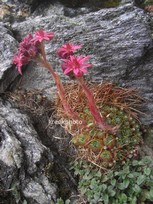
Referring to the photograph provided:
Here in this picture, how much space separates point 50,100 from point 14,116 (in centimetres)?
54

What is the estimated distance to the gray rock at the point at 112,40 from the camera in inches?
130

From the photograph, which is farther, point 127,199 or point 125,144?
point 125,144

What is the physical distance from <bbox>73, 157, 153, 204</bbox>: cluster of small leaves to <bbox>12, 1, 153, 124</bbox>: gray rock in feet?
2.17

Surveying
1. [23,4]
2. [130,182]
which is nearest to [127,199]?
Answer: [130,182]

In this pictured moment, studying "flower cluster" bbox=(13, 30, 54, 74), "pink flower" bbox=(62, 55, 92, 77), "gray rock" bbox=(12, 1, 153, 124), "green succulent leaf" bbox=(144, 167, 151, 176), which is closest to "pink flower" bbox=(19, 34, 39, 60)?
"flower cluster" bbox=(13, 30, 54, 74)

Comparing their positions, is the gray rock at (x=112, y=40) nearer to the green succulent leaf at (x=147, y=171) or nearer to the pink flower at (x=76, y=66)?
the green succulent leaf at (x=147, y=171)

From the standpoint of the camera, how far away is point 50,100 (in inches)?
150

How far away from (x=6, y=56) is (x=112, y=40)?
4.04 ft

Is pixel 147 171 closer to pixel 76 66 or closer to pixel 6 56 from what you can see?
pixel 76 66

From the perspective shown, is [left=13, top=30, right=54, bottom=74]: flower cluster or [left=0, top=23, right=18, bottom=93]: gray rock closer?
[left=13, top=30, right=54, bottom=74]: flower cluster

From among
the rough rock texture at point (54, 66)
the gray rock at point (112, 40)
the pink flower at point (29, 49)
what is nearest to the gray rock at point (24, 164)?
the rough rock texture at point (54, 66)

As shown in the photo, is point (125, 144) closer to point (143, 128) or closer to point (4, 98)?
point (143, 128)

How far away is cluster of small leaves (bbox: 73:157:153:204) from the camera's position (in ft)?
9.41

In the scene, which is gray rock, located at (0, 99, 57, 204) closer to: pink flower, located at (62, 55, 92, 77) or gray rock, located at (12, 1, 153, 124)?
gray rock, located at (12, 1, 153, 124)
